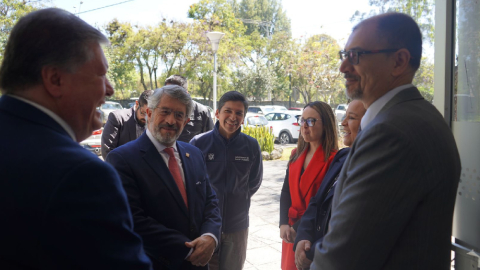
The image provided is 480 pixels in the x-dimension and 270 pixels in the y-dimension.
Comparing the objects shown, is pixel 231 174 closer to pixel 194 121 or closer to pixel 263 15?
pixel 194 121

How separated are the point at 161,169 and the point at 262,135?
429 inches

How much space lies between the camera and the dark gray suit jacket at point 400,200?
1.36 metres

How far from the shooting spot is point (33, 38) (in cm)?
111

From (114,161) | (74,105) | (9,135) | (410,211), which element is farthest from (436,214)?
(114,161)

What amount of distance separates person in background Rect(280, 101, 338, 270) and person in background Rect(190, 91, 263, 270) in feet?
1.51

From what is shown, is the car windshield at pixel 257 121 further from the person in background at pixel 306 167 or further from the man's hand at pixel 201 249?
the man's hand at pixel 201 249

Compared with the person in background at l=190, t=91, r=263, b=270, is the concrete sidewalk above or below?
below

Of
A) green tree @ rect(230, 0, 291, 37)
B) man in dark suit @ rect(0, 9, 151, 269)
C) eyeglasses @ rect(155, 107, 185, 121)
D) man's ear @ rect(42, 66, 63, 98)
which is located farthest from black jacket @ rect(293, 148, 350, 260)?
green tree @ rect(230, 0, 291, 37)

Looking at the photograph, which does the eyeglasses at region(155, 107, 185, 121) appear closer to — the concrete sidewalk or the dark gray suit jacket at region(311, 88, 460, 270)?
the dark gray suit jacket at region(311, 88, 460, 270)

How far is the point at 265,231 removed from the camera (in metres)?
5.97

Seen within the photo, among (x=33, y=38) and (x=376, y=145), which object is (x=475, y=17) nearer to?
(x=376, y=145)

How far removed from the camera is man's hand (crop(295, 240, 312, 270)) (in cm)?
245

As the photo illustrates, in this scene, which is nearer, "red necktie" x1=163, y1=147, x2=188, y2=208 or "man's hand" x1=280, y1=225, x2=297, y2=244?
"red necktie" x1=163, y1=147, x2=188, y2=208

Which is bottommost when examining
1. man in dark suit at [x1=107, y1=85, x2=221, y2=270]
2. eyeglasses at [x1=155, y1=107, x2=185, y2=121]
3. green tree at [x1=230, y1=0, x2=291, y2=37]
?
man in dark suit at [x1=107, y1=85, x2=221, y2=270]
